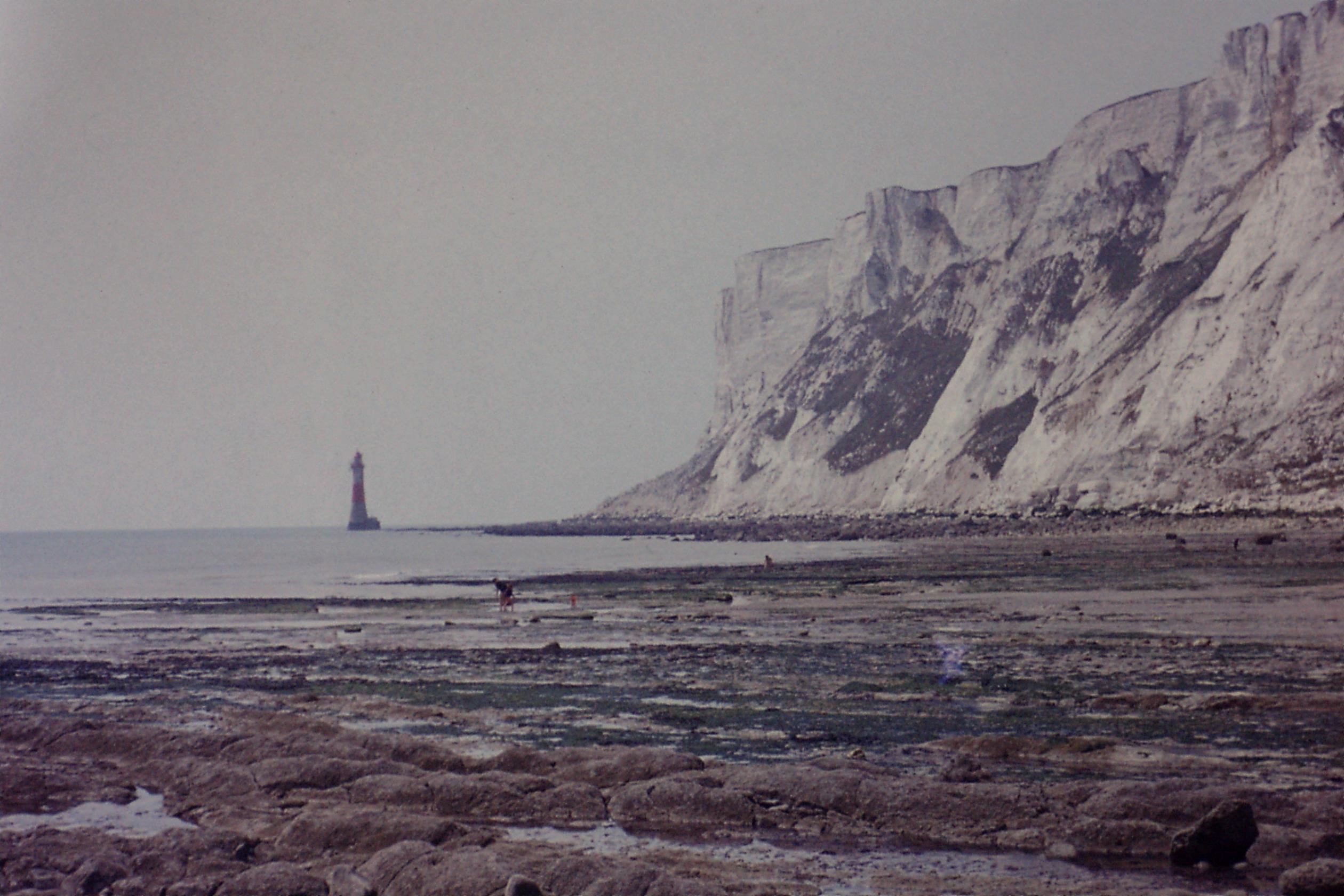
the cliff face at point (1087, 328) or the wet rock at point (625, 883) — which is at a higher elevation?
the cliff face at point (1087, 328)

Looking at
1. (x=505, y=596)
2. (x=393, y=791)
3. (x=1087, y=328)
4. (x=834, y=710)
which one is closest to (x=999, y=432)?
(x=1087, y=328)

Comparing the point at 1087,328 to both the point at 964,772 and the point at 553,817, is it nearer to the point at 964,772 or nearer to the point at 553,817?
the point at 964,772

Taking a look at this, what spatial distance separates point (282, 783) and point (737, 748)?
5.01 metres

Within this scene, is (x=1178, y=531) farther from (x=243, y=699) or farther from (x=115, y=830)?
(x=115, y=830)

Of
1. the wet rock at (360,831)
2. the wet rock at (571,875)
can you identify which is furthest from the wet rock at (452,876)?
the wet rock at (360,831)

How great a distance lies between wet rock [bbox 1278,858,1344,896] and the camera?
8.37 m

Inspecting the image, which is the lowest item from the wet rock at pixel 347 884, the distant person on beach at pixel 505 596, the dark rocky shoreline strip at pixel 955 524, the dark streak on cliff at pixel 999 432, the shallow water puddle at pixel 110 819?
the shallow water puddle at pixel 110 819

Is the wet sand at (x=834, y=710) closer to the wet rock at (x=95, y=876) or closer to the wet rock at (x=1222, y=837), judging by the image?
the wet rock at (x=1222, y=837)

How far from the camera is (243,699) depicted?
63.5 ft

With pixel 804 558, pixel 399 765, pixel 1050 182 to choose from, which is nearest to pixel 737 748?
pixel 399 765

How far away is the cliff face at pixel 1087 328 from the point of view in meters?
69.3

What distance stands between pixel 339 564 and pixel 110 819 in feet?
235

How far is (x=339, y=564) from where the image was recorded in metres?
81.5

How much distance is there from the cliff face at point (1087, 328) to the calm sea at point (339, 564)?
19509 mm
